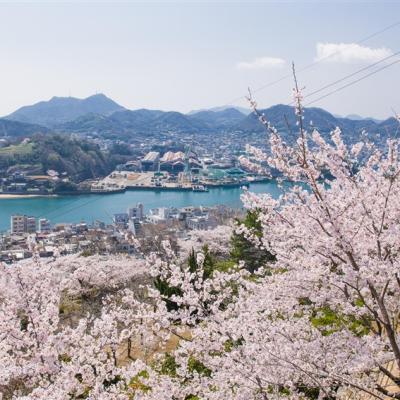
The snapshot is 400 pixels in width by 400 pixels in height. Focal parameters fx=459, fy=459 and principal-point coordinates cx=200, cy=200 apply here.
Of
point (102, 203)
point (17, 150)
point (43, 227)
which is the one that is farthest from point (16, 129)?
point (43, 227)

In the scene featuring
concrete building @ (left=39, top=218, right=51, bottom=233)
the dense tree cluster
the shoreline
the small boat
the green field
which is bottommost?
concrete building @ (left=39, top=218, right=51, bottom=233)

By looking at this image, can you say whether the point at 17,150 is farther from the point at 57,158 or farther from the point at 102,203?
the point at 102,203

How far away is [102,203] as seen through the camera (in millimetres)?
60938

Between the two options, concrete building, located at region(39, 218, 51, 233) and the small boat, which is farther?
the small boat

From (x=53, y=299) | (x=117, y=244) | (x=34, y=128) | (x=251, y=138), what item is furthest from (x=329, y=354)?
(x=34, y=128)

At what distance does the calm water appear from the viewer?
178 feet

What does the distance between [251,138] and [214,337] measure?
123m

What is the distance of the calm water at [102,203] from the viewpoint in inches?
2131

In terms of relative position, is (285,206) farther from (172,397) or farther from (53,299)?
(53,299)

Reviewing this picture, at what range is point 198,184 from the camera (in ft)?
243

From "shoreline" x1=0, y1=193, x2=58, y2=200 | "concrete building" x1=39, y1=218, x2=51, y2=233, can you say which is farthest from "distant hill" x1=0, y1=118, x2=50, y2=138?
"concrete building" x1=39, y1=218, x2=51, y2=233

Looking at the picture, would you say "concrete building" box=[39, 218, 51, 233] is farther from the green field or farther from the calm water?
the green field

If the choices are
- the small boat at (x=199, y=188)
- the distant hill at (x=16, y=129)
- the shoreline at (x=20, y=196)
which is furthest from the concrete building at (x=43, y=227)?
the distant hill at (x=16, y=129)

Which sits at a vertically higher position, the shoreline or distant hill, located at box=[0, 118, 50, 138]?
distant hill, located at box=[0, 118, 50, 138]
